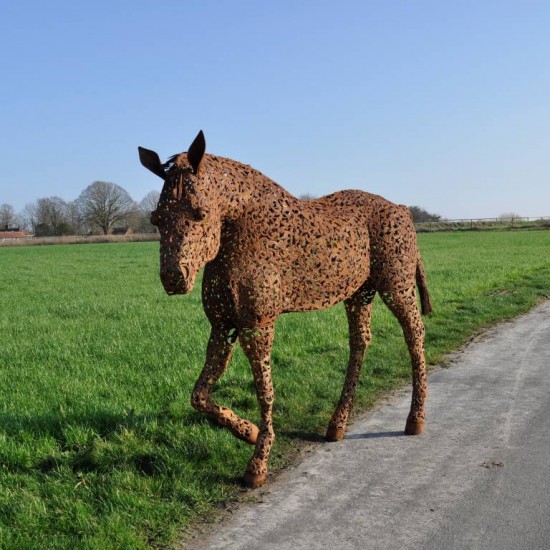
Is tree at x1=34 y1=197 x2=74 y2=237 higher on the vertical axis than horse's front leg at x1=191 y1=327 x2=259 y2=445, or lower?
higher

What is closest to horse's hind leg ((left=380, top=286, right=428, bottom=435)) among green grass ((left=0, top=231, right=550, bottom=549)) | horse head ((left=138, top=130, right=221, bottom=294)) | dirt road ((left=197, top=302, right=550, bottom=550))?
dirt road ((left=197, top=302, right=550, bottom=550))

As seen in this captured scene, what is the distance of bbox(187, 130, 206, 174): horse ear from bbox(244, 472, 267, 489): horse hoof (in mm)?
1948

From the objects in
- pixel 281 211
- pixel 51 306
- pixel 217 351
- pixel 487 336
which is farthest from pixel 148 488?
pixel 51 306

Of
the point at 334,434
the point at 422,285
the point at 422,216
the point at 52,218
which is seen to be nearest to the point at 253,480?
the point at 334,434

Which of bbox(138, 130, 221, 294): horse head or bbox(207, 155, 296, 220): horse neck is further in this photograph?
bbox(207, 155, 296, 220): horse neck

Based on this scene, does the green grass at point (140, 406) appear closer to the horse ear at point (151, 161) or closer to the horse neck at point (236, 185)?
the horse neck at point (236, 185)

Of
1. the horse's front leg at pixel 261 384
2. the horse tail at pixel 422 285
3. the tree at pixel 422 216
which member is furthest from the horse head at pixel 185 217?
the tree at pixel 422 216

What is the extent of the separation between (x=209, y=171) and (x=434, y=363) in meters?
4.68

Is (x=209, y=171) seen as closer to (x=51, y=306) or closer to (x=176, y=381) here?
(x=176, y=381)

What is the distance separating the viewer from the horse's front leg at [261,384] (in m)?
3.74

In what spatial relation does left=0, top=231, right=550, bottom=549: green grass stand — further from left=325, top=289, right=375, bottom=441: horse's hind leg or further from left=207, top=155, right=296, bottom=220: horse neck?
left=207, top=155, right=296, bottom=220: horse neck

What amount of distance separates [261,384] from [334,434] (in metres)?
1.14

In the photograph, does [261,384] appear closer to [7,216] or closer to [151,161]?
[151,161]

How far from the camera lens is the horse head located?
10.7 feet
